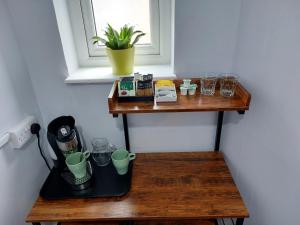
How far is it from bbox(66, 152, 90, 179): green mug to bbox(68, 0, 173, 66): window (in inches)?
20.9

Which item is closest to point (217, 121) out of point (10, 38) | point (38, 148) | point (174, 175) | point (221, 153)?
point (221, 153)

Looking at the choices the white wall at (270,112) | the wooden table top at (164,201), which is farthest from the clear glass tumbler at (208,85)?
the wooden table top at (164,201)

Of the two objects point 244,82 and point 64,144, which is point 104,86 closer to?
point 64,144

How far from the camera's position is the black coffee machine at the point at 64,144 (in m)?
1.05

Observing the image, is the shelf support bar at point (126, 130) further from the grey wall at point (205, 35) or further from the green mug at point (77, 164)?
the grey wall at point (205, 35)

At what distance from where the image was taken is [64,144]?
1.05m

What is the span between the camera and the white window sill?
1109mm

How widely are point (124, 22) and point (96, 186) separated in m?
0.87

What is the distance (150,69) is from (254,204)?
0.90 m

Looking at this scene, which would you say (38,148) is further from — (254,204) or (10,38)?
Result: (254,204)

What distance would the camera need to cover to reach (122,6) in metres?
1.16

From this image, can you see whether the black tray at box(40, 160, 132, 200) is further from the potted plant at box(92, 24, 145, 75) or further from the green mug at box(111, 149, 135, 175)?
the potted plant at box(92, 24, 145, 75)

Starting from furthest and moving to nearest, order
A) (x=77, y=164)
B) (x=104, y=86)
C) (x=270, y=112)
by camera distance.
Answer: (x=104, y=86) < (x=77, y=164) < (x=270, y=112)

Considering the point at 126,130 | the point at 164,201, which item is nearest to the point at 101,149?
the point at 126,130
